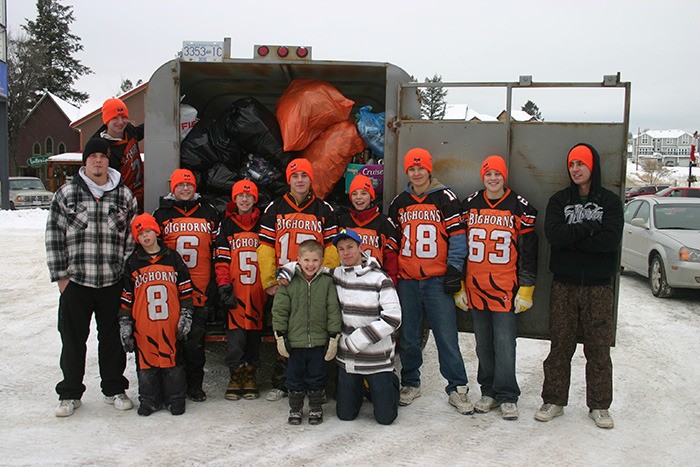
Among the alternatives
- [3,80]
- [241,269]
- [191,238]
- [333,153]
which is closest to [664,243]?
[333,153]

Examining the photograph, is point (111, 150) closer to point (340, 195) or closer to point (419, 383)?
point (340, 195)

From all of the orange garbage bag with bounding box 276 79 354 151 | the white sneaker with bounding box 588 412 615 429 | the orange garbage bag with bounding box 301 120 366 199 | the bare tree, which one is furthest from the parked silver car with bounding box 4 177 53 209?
the bare tree

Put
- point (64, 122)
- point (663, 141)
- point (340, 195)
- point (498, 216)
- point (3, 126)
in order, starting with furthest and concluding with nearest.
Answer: point (663, 141)
point (64, 122)
point (3, 126)
point (340, 195)
point (498, 216)

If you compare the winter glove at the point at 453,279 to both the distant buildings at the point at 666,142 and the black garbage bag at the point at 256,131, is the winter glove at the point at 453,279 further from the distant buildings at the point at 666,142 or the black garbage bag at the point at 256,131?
the distant buildings at the point at 666,142

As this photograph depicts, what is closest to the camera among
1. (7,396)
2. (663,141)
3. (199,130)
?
(7,396)

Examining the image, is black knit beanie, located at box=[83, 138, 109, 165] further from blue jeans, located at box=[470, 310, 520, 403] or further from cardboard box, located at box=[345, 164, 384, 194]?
blue jeans, located at box=[470, 310, 520, 403]

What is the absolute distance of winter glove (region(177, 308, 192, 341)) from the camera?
454 cm

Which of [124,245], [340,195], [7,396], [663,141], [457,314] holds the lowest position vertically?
[7,396]

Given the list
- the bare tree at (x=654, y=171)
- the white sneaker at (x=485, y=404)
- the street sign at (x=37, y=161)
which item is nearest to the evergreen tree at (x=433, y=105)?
the white sneaker at (x=485, y=404)

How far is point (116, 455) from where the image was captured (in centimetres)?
382

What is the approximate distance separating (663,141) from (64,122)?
4487 inches

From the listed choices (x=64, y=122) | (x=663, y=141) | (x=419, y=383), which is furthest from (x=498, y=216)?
(x=663, y=141)

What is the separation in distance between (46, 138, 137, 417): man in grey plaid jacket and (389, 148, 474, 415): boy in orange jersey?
7.03 feet

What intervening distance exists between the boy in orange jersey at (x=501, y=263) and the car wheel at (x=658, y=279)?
5.78m
